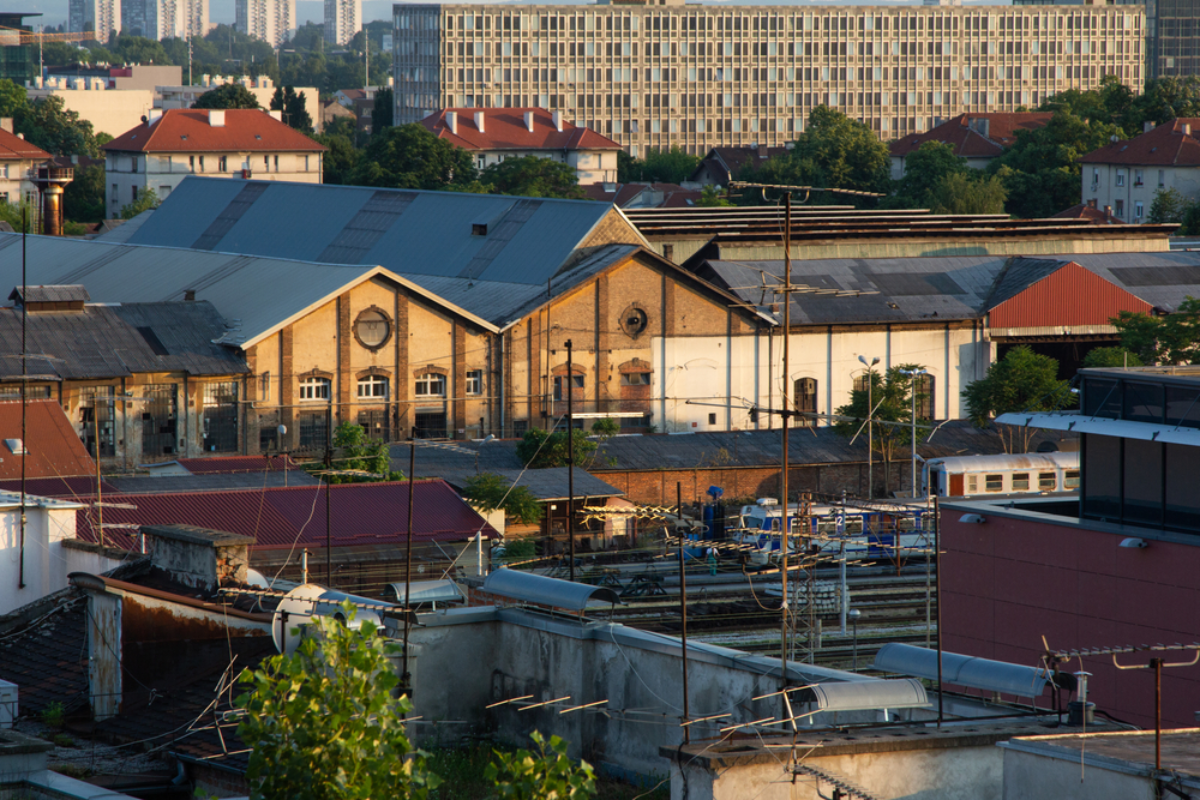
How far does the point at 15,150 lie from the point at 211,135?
1586 cm

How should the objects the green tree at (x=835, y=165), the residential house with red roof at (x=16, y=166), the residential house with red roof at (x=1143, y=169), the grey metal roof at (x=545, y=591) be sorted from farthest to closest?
the green tree at (x=835, y=165)
the residential house with red roof at (x=16, y=166)
the residential house with red roof at (x=1143, y=169)
the grey metal roof at (x=545, y=591)

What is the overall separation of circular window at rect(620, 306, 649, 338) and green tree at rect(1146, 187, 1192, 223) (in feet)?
240

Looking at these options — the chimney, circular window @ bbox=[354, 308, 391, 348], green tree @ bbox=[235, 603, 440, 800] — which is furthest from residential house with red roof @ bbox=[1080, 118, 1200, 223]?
green tree @ bbox=[235, 603, 440, 800]

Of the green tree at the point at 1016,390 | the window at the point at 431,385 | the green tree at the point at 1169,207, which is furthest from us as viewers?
the green tree at the point at 1169,207

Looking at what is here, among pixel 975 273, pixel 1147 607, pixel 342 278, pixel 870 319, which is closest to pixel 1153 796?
pixel 1147 607

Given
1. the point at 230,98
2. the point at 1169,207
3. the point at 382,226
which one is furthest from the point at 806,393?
the point at 230,98

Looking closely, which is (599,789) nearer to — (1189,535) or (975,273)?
(1189,535)

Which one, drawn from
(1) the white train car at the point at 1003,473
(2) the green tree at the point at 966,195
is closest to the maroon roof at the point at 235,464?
(1) the white train car at the point at 1003,473

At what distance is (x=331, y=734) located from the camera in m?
13.1

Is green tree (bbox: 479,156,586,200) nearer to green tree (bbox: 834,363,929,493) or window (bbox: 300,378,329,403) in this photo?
green tree (bbox: 834,363,929,493)

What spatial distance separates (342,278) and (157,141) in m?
89.6

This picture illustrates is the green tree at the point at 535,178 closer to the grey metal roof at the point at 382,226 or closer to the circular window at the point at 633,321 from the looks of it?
the grey metal roof at the point at 382,226

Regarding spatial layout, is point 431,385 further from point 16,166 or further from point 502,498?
point 16,166

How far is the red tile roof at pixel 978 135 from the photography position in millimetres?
164625
